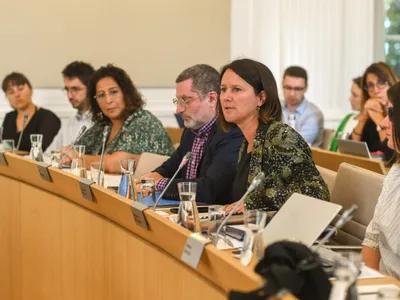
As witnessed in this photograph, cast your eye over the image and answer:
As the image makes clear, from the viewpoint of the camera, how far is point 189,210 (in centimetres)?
226

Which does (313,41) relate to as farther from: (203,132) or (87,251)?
(87,251)

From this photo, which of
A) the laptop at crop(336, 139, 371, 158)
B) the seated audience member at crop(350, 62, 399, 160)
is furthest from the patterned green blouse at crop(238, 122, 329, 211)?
the seated audience member at crop(350, 62, 399, 160)

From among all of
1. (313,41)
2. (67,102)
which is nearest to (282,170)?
(67,102)

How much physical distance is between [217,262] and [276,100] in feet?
4.67

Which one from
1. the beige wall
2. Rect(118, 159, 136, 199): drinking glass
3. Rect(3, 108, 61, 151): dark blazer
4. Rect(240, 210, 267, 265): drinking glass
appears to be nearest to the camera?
Rect(240, 210, 267, 265): drinking glass

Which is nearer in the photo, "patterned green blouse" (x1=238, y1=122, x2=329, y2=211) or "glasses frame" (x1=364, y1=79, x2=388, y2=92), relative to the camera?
"patterned green blouse" (x1=238, y1=122, x2=329, y2=211)

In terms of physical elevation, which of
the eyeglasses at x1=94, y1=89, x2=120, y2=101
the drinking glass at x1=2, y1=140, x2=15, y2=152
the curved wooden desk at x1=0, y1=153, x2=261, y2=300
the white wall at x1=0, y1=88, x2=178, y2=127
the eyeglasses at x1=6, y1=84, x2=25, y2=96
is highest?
the eyeglasses at x1=6, y1=84, x2=25, y2=96

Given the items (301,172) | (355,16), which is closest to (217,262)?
(301,172)

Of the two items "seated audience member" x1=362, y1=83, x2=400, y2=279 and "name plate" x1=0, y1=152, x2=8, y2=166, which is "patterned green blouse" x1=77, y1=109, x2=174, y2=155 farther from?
"seated audience member" x1=362, y1=83, x2=400, y2=279

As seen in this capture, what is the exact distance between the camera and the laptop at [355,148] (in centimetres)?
425

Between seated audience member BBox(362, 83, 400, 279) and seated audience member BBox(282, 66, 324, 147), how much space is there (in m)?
4.05

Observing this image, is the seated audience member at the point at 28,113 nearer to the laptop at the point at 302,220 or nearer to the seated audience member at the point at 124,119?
the seated audience member at the point at 124,119

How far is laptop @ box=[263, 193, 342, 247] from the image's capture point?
1846 millimetres

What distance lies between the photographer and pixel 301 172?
284 centimetres
